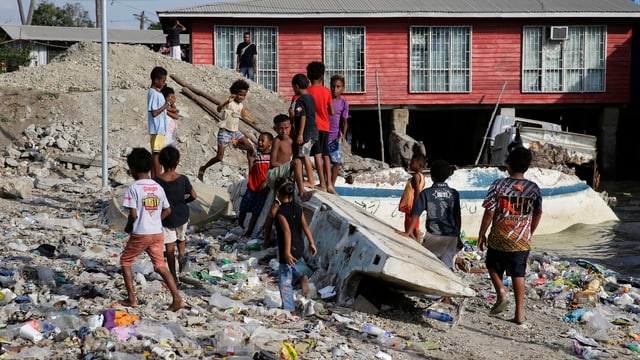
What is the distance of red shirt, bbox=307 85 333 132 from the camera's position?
8.87 meters

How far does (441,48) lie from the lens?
23.0 m

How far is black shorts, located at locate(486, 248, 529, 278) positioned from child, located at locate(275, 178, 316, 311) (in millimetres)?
1478

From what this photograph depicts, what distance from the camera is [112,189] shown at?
12680 millimetres

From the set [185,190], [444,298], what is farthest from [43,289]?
[444,298]

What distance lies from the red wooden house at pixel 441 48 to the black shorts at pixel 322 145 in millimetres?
13360

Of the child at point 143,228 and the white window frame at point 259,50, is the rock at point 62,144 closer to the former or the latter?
the white window frame at point 259,50

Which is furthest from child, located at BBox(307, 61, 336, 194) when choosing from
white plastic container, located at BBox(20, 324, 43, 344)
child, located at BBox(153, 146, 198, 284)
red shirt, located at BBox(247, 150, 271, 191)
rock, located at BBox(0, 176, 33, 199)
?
rock, located at BBox(0, 176, 33, 199)

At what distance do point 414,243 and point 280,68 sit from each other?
632 inches

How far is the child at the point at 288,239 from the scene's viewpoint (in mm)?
6148

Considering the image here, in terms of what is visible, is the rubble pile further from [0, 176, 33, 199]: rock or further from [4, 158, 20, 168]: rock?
[4, 158, 20, 168]: rock

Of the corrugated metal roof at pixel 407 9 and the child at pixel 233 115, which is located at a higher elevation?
the corrugated metal roof at pixel 407 9

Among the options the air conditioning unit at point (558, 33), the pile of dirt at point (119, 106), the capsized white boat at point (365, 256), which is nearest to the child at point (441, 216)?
the capsized white boat at point (365, 256)

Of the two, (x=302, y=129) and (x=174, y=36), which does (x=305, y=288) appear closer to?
(x=302, y=129)

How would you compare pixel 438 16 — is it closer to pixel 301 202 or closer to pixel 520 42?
pixel 520 42
